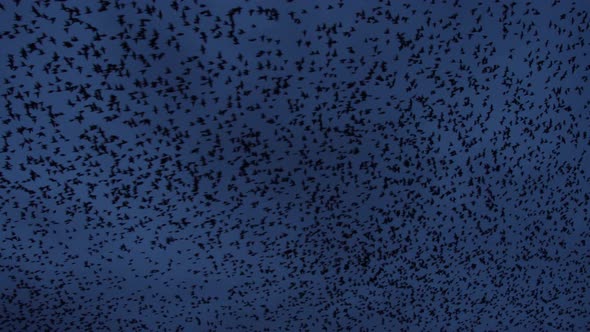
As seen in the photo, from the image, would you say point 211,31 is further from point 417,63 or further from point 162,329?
point 162,329

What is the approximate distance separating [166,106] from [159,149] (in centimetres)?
200

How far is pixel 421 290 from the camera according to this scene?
62.5 feet

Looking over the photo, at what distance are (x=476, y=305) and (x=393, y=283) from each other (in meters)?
4.12

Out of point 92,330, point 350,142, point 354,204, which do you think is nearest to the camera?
point 350,142

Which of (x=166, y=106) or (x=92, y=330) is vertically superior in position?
(x=166, y=106)

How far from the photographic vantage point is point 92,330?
1878 centimetres

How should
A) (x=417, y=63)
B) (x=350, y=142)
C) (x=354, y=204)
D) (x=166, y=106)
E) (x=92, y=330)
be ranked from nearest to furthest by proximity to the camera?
1. (x=166, y=106)
2. (x=417, y=63)
3. (x=350, y=142)
4. (x=354, y=204)
5. (x=92, y=330)

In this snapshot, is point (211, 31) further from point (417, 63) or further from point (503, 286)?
point (503, 286)

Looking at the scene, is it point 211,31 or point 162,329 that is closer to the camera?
point 211,31

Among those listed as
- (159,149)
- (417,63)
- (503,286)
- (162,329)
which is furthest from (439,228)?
(162,329)

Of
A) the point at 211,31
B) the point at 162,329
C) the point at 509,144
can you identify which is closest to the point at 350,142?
the point at 509,144

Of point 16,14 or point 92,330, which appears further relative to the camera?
point 92,330

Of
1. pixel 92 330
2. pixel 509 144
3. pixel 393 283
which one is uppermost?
pixel 509 144

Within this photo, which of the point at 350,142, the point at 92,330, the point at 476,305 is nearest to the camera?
the point at 350,142
